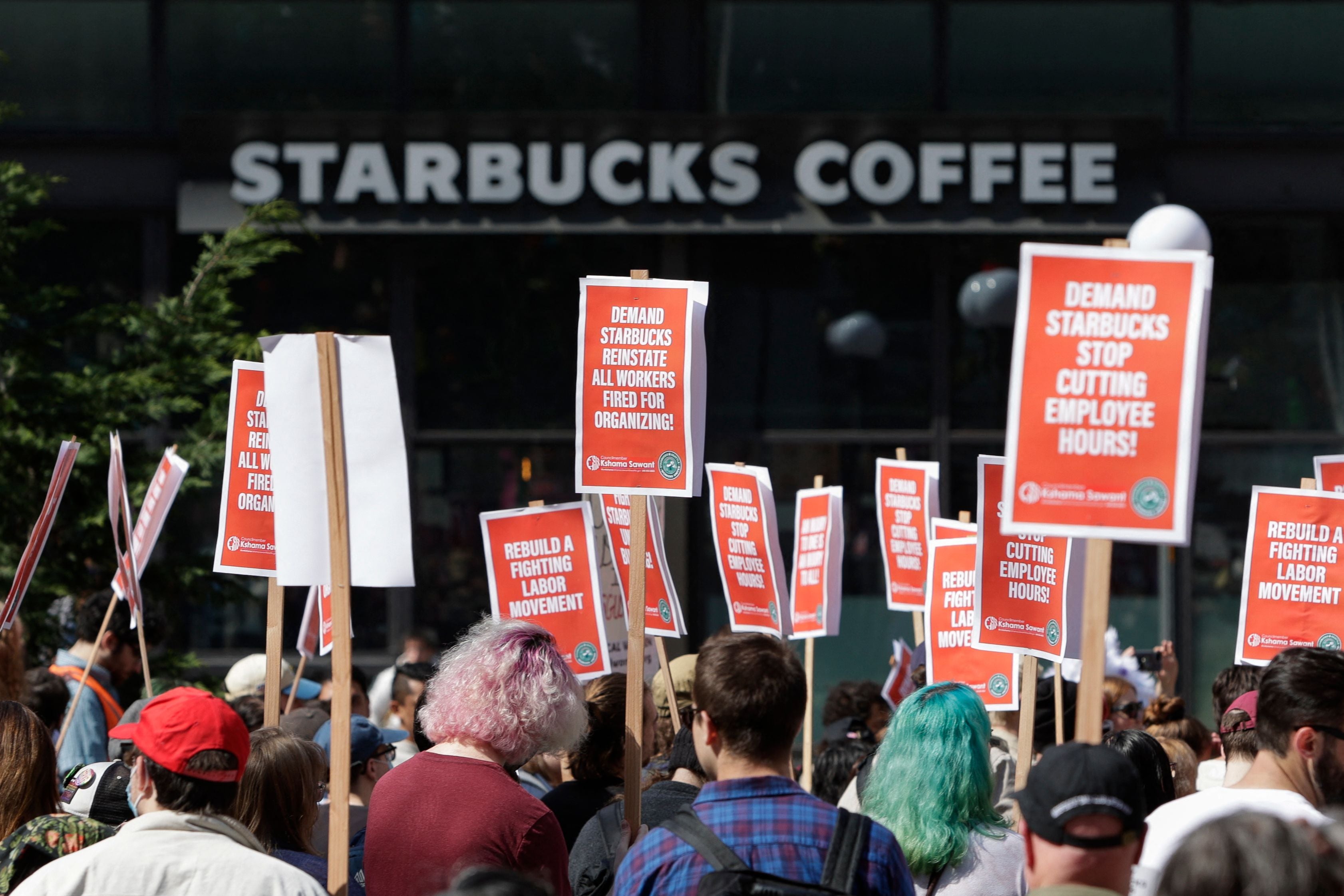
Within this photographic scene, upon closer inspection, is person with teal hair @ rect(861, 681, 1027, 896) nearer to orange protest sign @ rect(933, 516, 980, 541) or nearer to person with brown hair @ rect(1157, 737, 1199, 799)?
person with brown hair @ rect(1157, 737, 1199, 799)

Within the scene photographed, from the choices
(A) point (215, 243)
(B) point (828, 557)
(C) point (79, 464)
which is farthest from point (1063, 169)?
(C) point (79, 464)

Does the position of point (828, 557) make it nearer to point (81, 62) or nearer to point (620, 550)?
point (620, 550)

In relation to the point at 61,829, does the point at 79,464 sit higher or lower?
higher

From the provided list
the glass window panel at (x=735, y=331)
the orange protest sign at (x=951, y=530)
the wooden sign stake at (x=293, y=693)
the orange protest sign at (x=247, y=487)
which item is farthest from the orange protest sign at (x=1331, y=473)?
the glass window panel at (x=735, y=331)

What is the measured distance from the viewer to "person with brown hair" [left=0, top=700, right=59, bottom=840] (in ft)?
13.0

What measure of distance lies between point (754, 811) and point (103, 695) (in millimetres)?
4342

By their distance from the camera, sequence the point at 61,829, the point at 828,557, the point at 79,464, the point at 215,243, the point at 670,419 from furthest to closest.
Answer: the point at 215,243 → the point at 79,464 → the point at 828,557 → the point at 670,419 → the point at 61,829

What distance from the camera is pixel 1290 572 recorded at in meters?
5.74

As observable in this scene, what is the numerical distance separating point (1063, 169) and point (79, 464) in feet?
23.7

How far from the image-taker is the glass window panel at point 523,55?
12.4 metres

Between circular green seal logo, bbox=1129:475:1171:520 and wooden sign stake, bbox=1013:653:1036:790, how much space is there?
1.52 m

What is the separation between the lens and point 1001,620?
524 centimetres

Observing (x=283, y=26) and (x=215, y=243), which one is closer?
(x=215, y=243)

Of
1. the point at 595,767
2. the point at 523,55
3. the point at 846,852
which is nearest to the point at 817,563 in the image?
the point at 595,767
